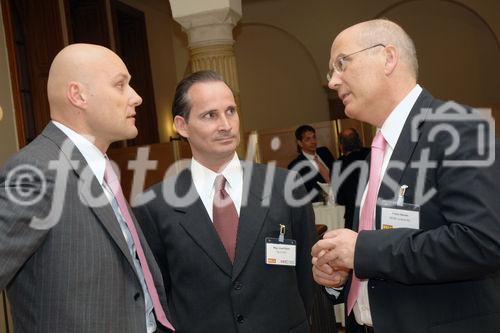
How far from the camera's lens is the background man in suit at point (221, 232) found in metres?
1.79

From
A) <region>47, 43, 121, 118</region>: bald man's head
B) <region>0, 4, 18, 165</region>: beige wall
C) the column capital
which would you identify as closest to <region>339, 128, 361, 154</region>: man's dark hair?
the column capital

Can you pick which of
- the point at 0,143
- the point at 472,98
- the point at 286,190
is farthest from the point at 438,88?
the point at 286,190

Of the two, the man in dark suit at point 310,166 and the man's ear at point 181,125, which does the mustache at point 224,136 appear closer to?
the man's ear at point 181,125

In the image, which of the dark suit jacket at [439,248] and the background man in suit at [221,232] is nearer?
the dark suit jacket at [439,248]

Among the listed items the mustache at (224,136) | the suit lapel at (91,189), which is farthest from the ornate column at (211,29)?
the suit lapel at (91,189)

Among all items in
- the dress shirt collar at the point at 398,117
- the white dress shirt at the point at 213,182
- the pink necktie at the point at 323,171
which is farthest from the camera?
the pink necktie at the point at 323,171

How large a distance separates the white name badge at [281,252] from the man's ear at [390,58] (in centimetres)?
64

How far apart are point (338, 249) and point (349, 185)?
12.9 ft

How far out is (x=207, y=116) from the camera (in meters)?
1.98

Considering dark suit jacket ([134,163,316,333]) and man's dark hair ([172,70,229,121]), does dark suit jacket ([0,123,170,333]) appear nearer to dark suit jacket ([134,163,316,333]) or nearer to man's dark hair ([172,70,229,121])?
dark suit jacket ([134,163,316,333])

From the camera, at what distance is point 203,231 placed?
1.84 meters

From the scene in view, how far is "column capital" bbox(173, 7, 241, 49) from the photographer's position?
6.32m

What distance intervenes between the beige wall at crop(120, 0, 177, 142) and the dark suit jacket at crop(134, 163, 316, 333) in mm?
8566

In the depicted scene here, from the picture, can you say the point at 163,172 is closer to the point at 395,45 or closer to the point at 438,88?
the point at 438,88
